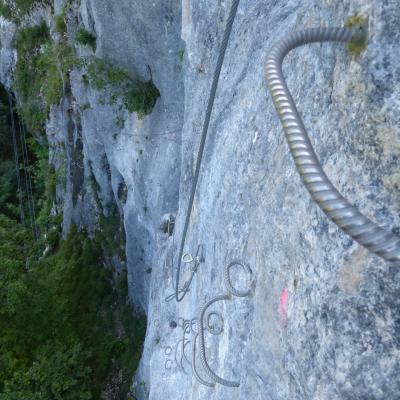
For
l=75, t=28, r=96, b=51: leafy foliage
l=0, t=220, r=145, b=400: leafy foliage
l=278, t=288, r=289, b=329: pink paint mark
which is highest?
l=75, t=28, r=96, b=51: leafy foliage

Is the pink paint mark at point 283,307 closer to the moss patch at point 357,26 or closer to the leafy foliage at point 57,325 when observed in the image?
the moss patch at point 357,26

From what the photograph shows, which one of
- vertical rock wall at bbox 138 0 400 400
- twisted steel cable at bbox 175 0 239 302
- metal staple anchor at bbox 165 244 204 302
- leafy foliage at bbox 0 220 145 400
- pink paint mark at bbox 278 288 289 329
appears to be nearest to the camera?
vertical rock wall at bbox 138 0 400 400

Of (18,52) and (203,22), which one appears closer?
(203,22)

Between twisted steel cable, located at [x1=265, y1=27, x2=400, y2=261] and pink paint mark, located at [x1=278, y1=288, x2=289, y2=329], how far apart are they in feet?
4.56

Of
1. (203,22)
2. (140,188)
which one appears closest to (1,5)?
(140,188)

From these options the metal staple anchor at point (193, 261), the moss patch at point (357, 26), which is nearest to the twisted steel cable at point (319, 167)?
the moss patch at point (357, 26)

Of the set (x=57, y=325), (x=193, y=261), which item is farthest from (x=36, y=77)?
(x=193, y=261)

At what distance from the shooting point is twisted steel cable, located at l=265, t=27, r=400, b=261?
4.00ft

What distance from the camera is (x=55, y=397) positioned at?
9203 mm

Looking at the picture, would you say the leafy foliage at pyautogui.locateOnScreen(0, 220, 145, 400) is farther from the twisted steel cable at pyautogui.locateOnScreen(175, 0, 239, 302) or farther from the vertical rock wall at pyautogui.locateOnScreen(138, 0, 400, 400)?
the vertical rock wall at pyautogui.locateOnScreen(138, 0, 400, 400)

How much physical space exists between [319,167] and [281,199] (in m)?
1.36

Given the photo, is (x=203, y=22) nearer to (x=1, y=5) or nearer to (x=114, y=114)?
(x=114, y=114)

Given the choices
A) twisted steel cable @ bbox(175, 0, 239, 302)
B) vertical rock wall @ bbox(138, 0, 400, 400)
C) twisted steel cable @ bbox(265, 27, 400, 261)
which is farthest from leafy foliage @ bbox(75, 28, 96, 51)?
twisted steel cable @ bbox(265, 27, 400, 261)

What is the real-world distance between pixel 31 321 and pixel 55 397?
193cm
